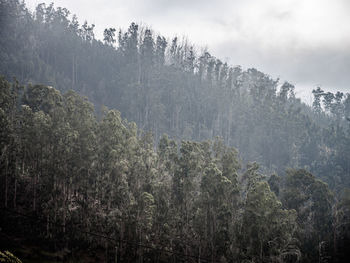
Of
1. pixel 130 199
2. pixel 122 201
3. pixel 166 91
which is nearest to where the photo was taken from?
pixel 130 199

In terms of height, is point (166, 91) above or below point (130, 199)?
above

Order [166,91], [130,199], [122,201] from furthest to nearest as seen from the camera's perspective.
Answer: [166,91], [122,201], [130,199]

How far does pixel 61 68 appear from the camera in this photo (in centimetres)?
8938

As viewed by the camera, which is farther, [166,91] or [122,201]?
[166,91]

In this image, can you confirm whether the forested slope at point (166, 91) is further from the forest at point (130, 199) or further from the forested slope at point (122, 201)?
the forested slope at point (122, 201)

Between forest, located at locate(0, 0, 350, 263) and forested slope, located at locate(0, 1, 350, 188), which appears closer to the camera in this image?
forest, located at locate(0, 0, 350, 263)

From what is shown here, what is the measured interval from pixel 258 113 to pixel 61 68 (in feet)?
204

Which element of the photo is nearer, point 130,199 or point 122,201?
point 130,199

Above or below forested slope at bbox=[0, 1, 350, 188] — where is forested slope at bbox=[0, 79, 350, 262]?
below

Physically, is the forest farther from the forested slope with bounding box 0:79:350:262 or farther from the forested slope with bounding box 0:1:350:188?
the forested slope with bounding box 0:1:350:188

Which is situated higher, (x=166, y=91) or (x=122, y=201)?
(x=166, y=91)

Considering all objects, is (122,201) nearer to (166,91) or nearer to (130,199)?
(130,199)

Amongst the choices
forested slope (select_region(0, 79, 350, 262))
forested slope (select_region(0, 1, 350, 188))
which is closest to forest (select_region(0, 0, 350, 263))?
forested slope (select_region(0, 79, 350, 262))

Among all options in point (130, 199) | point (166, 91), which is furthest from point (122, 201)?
point (166, 91)
